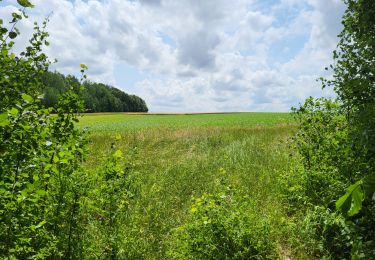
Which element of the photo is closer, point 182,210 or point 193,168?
point 182,210

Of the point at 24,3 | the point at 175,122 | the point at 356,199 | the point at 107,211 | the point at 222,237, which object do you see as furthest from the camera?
the point at 175,122

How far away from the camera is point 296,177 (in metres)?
7.64

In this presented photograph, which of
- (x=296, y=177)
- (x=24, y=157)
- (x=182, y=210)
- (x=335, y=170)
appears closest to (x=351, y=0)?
(x=335, y=170)

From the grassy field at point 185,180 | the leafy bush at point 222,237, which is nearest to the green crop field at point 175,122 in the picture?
the grassy field at point 185,180

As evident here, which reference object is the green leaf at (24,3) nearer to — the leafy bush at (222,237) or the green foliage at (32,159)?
the green foliage at (32,159)

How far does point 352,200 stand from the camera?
3.85 feet

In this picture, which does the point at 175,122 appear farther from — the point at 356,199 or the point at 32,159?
the point at 356,199

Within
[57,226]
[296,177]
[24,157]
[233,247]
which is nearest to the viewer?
[24,157]

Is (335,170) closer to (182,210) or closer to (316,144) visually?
(316,144)

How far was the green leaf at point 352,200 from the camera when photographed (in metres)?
1.13

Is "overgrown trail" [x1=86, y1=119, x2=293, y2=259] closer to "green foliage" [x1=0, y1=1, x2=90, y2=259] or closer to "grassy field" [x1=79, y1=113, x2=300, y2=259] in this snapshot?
"grassy field" [x1=79, y1=113, x2=300, y2=259]

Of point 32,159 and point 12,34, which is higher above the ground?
point 12,34

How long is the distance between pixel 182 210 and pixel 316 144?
3.77m

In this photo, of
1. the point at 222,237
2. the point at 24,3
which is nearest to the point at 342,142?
the point at 222,237
